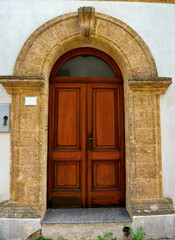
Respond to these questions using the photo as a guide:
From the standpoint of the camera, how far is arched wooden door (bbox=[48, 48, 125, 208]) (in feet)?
10.8

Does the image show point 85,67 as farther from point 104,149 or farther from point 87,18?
point 104,149

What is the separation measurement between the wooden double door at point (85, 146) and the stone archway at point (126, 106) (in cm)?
22

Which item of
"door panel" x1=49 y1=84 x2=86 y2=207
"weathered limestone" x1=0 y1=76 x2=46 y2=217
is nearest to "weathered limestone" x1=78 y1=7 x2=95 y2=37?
"door panel" x1=49 y1=84 x2=86 y2=207

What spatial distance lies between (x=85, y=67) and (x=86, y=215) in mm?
2629

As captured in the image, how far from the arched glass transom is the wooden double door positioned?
6.8 inches

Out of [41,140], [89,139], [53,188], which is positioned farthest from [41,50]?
[53,188]

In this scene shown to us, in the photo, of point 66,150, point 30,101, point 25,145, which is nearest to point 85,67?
point 30,101

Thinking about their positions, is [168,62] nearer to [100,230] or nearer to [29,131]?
[29,131]

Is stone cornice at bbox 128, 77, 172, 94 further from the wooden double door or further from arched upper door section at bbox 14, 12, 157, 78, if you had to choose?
the wooden double door

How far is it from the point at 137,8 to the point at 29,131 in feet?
9.54

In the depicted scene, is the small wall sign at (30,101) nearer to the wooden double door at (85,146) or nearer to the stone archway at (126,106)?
the stone archway at (126,106)

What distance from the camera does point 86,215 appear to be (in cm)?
303

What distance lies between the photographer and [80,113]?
3350mm

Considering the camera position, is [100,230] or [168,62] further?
[168,62]
